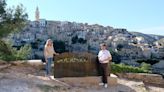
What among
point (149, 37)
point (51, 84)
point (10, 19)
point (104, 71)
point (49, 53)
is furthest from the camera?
point (149, 37)

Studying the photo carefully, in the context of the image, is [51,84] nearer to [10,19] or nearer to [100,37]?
[10,19]

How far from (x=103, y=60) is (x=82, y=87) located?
1315mm

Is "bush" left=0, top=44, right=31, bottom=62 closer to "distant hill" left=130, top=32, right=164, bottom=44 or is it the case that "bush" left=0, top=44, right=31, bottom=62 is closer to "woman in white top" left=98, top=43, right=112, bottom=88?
"woman in white top" left=98, top=43, right=112, bottom=88

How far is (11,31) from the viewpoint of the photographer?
1775cm

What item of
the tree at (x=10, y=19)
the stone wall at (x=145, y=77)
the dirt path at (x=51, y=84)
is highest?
the tree at (x=10, y=19)

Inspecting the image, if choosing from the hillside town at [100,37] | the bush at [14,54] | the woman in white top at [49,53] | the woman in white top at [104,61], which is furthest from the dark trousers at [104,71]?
the hillside town at [100,37]

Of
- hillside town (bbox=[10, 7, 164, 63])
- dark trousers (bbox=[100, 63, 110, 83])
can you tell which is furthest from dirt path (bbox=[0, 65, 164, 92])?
hillside town (bbox=[10, 7, 164, 63])

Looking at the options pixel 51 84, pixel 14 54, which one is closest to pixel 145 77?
pixel 51 84

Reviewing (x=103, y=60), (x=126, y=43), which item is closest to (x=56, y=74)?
(x=103, y=60)

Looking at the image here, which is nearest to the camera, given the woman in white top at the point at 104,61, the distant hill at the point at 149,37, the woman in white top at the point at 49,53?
the woman in white top at the point at 104,61

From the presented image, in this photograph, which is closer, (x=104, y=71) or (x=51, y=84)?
(x=51, y=84)

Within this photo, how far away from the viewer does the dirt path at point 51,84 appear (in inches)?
516

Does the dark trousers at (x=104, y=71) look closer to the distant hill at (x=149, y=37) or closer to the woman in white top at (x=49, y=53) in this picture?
the woman in white top at (x=49, y=53)

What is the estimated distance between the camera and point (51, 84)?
14.0 metres
